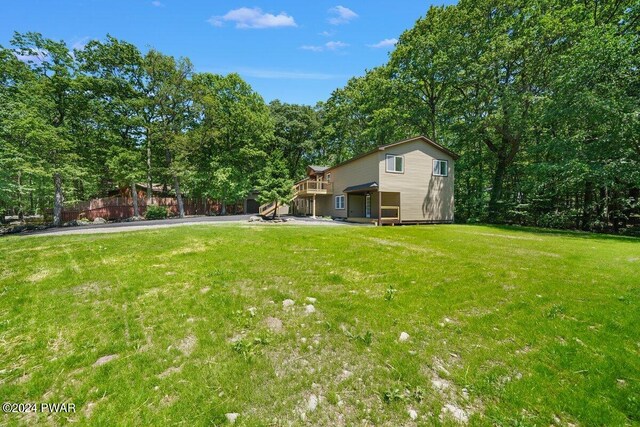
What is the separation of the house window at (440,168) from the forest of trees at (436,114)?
409cm

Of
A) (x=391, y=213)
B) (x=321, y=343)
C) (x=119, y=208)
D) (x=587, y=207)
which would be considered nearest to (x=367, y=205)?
(x=391, y=213)

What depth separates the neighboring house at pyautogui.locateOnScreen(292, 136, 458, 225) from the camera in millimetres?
19906

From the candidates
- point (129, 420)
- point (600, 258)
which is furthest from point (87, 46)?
point (600, 258)

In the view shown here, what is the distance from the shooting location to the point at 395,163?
20.1m

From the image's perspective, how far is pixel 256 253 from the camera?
789 centimetres

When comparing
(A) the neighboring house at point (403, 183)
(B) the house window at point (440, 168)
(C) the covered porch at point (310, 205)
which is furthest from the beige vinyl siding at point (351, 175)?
(B) the house window at point (440, 168)

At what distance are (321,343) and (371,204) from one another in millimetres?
20869

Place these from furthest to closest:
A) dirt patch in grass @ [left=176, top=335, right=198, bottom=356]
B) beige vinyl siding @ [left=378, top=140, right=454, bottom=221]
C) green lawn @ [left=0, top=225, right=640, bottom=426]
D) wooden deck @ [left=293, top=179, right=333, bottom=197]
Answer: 1. wooden deck @ [left=293, top=179, right=333, bottom=197]
2. beige vinyl siding @ [left=378, top=140, right=454, bottom=221]
3. dirt patch in grass @ [left=176, top=335, right=198, bottom=356]
4. green lawn @ [left=0, top=225, right=640, bottom=426]

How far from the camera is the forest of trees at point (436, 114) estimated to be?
1653 cm

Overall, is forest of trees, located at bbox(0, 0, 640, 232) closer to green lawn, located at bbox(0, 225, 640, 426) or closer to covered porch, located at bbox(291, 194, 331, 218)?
covered porch, located at bbox(291, 194, 331, 218)

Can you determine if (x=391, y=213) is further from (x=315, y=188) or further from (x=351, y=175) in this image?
(x=315, y=188)

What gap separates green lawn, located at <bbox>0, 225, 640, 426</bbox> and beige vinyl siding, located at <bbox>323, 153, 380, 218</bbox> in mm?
14571

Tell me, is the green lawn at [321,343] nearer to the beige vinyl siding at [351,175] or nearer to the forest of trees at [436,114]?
the beige vinyl siding at [351,175]

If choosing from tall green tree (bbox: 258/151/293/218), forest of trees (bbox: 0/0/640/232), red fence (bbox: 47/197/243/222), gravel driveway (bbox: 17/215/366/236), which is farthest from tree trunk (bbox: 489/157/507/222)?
Answer: red fence (bbox: 47/197/243/222)
